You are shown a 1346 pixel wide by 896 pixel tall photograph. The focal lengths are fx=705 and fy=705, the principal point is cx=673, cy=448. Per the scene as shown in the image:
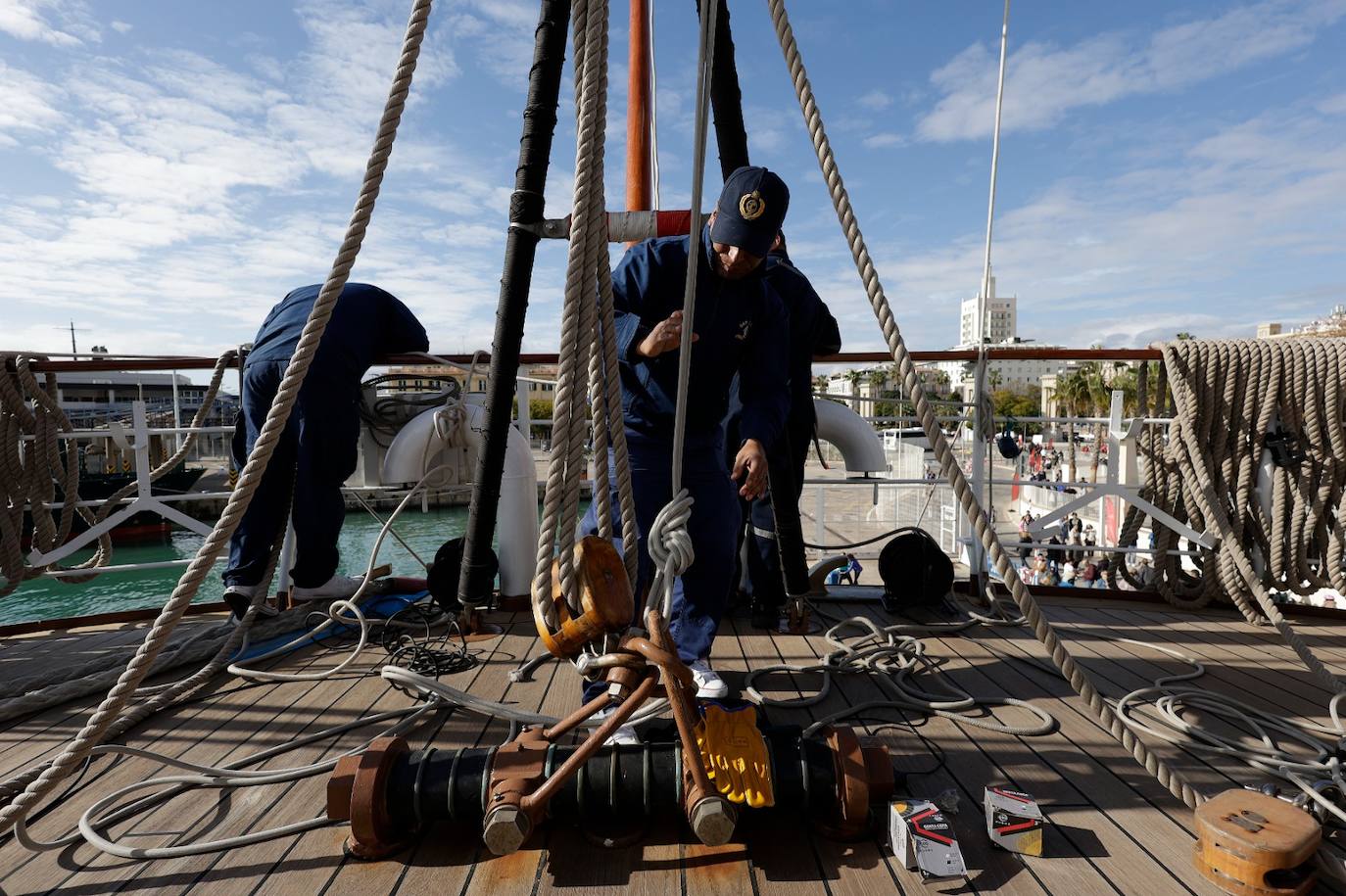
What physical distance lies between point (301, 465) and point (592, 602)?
1.63 m

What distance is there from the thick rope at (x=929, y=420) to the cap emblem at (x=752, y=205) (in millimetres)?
314

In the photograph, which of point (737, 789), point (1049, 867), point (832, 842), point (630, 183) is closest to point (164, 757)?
point (737, 789)

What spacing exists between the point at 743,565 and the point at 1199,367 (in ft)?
6.18

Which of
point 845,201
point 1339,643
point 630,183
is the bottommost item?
point 1339,643

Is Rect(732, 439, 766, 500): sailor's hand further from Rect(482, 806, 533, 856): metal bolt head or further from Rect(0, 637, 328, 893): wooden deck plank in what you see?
Rect(0, 637, 328, 893): wooden deck plank

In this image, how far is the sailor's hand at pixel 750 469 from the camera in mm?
1588

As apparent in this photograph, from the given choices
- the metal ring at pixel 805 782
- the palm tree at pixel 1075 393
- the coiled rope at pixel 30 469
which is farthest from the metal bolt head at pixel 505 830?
the palm tree at pixel 1075 393

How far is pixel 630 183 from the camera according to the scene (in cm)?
461

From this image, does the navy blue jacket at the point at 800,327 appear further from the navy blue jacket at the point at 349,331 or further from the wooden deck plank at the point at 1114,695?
the navy blue jacket at the point at 349,331

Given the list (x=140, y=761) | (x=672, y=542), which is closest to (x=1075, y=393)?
(x=672, y=542)

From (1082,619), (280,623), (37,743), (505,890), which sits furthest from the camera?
(1082,619)

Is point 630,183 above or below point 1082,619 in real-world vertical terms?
above

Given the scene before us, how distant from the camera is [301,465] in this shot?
90.4 inches

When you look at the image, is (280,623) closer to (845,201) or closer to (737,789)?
(737,789)
